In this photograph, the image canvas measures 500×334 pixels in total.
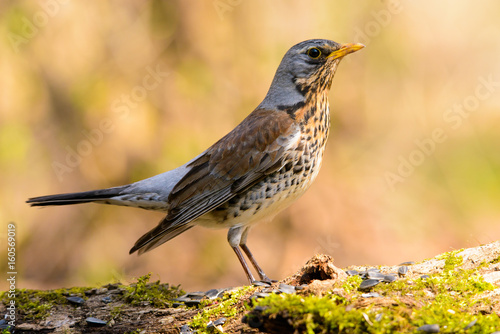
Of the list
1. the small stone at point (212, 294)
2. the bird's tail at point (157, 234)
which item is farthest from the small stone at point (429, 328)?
the bird's tail at point (157, 234)

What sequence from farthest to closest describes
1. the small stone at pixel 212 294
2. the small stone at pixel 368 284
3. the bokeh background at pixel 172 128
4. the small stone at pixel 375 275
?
the bokeh background at pixel 172 128, the small stone at pixel 212 294, the small stone at pixel 375 275, the small stone at pixel 368 284

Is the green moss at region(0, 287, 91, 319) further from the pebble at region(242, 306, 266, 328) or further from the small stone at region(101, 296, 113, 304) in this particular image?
the pebble at region(242, 306, 266, 328)

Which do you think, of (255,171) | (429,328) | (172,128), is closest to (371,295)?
(429,328)

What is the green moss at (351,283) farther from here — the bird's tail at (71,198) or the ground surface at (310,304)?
the bird's tail at (71,198)

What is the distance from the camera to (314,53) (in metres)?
4.91

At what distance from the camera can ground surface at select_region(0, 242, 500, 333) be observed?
2.67m

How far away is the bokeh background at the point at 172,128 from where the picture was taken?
770 centimetres

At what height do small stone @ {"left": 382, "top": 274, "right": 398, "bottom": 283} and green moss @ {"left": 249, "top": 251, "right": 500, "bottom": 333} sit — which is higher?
small stone @ {"left": 382, "top": 274, "right": 398, "bottom": 283}

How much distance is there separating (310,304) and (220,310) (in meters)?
1.16

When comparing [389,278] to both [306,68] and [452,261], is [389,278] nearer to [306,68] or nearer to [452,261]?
[452,261]

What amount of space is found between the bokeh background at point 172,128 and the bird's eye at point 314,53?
3030mm

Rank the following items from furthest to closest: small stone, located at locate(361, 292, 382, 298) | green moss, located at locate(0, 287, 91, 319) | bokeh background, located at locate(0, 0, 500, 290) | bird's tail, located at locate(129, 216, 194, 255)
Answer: bokeh background, located at locate(0, 0, 500, 290)
bird's tail, located at locate(129, 216, 194, 255)
green moss, located at locate(0, 287, 91, 319)
small stone, located at locate(361, 292, 382, 298)

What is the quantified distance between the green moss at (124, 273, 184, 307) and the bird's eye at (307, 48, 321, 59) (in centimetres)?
246

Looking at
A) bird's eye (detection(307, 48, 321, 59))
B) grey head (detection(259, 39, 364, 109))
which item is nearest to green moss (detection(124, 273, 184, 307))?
grey head (detection(259, 39, 364, 109))
